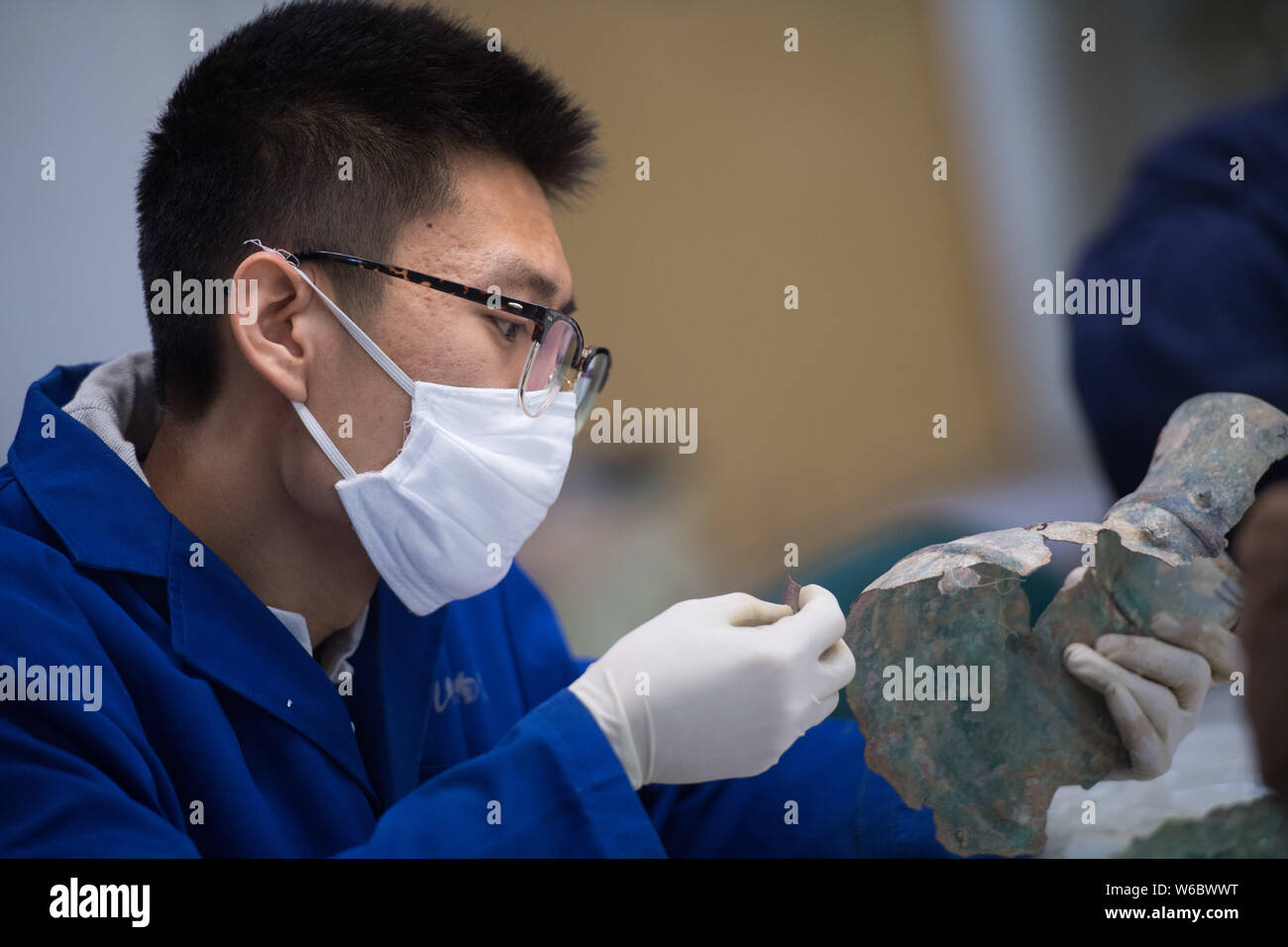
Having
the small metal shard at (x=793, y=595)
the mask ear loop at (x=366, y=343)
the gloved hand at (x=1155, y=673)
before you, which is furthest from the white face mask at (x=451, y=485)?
the gloved hand at (x=1155, y=673)

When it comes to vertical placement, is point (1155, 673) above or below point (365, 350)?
below

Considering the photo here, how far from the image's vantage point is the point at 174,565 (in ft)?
Answer: 3.22

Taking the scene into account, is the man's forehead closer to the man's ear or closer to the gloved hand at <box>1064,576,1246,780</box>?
the man's ear

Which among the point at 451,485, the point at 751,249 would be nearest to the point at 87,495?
the point at 451,485

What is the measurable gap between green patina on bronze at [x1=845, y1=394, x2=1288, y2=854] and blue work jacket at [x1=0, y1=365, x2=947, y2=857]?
7 centimetres

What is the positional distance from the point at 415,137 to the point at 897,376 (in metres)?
0.59

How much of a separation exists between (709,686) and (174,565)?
0.52 metres

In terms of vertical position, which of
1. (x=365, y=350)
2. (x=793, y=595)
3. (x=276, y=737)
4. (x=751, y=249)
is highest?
(x=751, y=249)

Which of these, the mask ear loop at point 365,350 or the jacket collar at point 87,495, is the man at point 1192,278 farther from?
the jacket collar at point 87,495

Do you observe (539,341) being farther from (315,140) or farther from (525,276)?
(315,140)

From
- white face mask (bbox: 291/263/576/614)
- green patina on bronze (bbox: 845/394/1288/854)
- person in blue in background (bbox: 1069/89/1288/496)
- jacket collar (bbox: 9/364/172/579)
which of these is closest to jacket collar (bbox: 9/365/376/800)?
jacket collar (bbox: 9/364/172/579)

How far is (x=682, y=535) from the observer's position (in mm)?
1187

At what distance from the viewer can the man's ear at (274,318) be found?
3.22 feet

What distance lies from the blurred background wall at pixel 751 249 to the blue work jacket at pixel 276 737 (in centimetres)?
18
